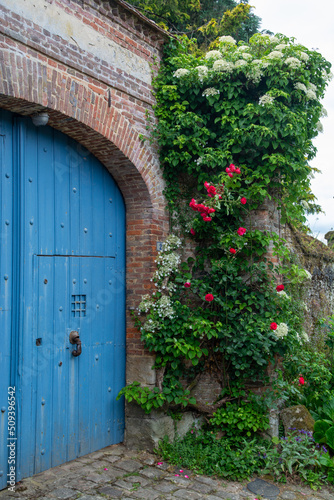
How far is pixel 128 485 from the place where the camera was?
12.1ft

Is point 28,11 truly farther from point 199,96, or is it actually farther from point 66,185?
point 199,96

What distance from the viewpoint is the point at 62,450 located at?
395 cm

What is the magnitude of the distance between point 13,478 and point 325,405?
3.35m

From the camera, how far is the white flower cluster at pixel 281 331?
4.41 meters

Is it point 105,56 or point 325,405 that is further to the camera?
point 325,405

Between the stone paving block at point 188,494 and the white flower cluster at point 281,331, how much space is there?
5.57 feet

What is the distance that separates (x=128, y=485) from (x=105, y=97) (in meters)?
3.68

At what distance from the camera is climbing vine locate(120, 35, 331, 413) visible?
454 centimetres

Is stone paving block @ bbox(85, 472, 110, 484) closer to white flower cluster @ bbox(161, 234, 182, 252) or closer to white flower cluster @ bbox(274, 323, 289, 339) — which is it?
white flower cluster @ bbox(274, 323, 289, 339)

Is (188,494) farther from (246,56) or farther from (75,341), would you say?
(246,56)

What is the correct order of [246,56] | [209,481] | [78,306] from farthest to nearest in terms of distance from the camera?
[246,56], [78,306], [209,481]

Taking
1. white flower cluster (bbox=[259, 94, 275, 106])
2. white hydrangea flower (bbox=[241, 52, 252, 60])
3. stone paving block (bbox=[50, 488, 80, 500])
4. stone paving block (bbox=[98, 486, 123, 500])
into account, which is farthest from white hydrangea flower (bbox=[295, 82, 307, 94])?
stone paving block (bbox=[50, 488, 80, 500])

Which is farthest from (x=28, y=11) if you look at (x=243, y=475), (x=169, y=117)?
(x=243, y=475)

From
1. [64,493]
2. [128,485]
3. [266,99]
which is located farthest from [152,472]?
[266,99]
